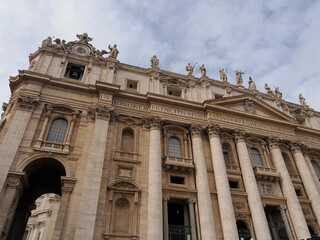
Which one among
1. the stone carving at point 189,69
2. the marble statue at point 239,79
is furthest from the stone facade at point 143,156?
the marble statue at point 239,79

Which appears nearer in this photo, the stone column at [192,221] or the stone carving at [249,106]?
the stone column at [192,221]

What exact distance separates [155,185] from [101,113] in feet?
26.8

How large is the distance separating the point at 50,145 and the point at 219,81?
70.3 feet

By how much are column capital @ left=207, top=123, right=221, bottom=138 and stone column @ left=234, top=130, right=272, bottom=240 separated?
7.58 feet

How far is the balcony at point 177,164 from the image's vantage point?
22.2 m

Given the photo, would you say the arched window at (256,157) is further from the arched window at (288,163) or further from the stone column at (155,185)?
the stone column at (155,185)

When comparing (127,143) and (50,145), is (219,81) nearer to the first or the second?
(127,143)

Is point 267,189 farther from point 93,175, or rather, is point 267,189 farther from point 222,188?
point 93,175

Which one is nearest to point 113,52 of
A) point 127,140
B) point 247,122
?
point 127,140

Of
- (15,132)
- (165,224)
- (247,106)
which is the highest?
(247,106)

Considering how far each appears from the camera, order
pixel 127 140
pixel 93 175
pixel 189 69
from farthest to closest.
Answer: pixel 189 69 < pixel 127 140 < pixel 93 175

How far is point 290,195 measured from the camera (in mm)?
23969

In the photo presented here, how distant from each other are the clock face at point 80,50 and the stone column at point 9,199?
15247mm

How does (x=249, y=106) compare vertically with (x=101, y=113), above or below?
above
